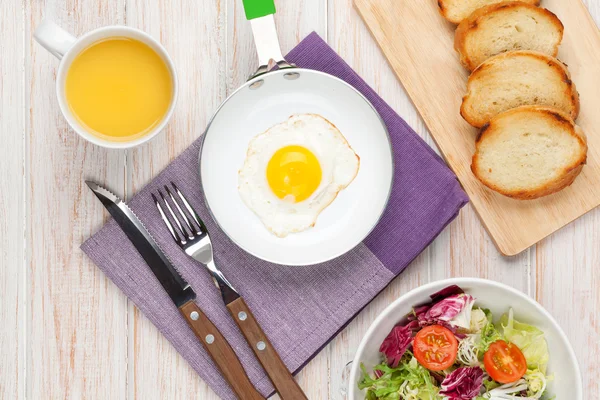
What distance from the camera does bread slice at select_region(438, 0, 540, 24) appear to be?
1823mm

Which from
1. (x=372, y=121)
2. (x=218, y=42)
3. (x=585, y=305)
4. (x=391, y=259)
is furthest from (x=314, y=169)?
(x=585, y=305)

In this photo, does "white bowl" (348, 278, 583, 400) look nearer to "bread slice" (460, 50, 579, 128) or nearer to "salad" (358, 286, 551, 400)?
"salad" (358, 286, 551, 400)

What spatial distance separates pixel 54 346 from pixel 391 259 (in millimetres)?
937

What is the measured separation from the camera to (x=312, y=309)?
1841mm

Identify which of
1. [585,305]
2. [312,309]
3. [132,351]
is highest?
[132,351]

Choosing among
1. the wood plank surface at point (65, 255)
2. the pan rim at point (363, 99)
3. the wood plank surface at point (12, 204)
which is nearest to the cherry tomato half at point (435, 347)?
the pan rim at point (363, 99)

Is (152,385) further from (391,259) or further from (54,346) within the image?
(391,259)

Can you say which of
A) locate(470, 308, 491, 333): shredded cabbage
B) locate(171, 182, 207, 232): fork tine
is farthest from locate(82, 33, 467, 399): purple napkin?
locate(470, 308, 491, 333): shredded cabbage

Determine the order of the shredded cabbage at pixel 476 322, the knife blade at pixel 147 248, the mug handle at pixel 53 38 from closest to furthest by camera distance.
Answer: the mug handle at pixel 53 38 → the shredded cabbage at pixel 476 322 → the knife blade at pixel 147 248

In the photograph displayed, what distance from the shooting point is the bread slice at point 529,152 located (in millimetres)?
1753

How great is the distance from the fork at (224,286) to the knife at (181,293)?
2.2 inches

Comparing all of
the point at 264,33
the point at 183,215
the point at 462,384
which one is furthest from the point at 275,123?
the point at 462,384

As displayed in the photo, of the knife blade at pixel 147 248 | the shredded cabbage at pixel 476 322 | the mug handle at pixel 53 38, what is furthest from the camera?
the knife blade at pixel 147 248

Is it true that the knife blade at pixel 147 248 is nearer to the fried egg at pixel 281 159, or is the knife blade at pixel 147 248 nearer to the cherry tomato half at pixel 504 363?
the fried egg at pixel 281 159
